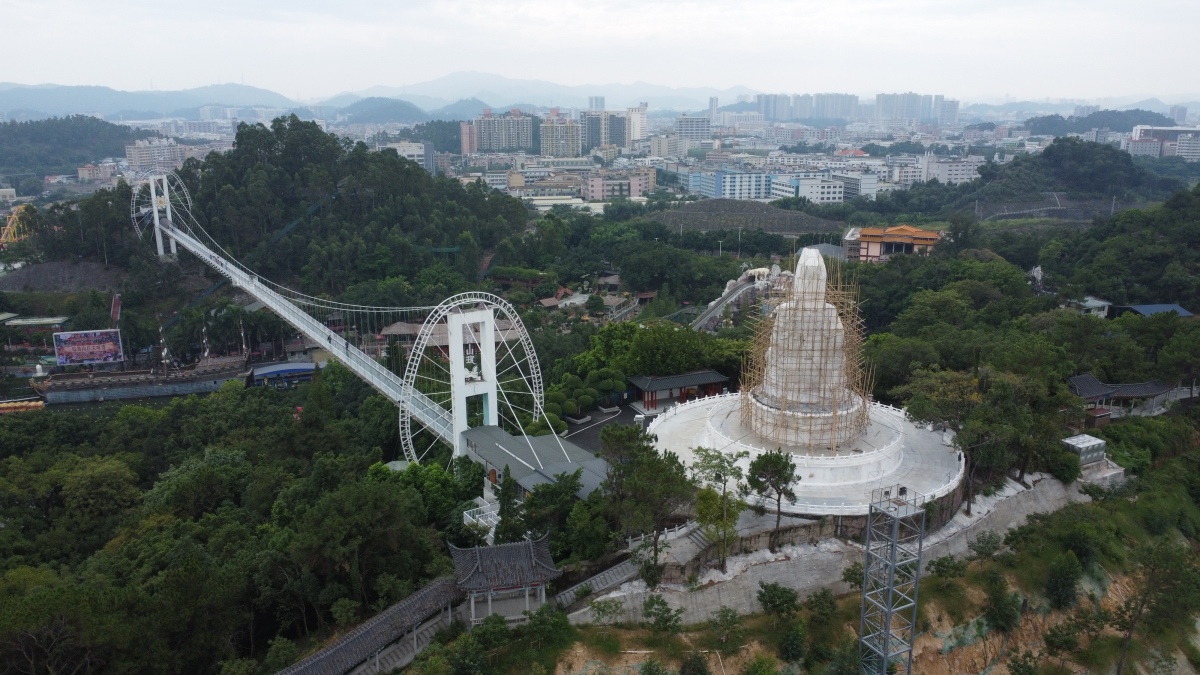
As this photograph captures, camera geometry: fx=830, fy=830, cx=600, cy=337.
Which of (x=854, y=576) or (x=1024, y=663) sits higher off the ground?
(x=854, y=576)

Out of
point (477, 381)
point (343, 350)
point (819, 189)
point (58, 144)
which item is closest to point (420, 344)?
point (477, 381)

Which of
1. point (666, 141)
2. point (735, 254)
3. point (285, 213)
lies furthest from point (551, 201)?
point (666, 141)

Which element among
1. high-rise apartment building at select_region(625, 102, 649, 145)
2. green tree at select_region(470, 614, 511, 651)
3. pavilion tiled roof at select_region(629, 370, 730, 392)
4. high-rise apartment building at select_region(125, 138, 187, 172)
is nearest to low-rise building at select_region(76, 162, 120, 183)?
high-rise apartment building at select_region(125, 138, 187, 172)

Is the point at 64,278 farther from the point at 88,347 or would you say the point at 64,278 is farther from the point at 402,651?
the point at 402,651

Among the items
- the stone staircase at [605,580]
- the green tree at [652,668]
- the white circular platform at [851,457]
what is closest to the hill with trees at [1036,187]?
the white circular platform at [851,457]

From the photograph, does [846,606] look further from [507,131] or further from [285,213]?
→ [507,131]

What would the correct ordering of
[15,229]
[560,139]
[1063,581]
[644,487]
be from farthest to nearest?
[560,139] < [15,229] < [1063,581] < [644,487]

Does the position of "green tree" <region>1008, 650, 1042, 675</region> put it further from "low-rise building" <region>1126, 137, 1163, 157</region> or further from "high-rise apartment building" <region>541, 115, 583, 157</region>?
"high-rise apartment building" <region>541, 115, 583, 157</region>

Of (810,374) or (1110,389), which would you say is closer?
(810,374)
